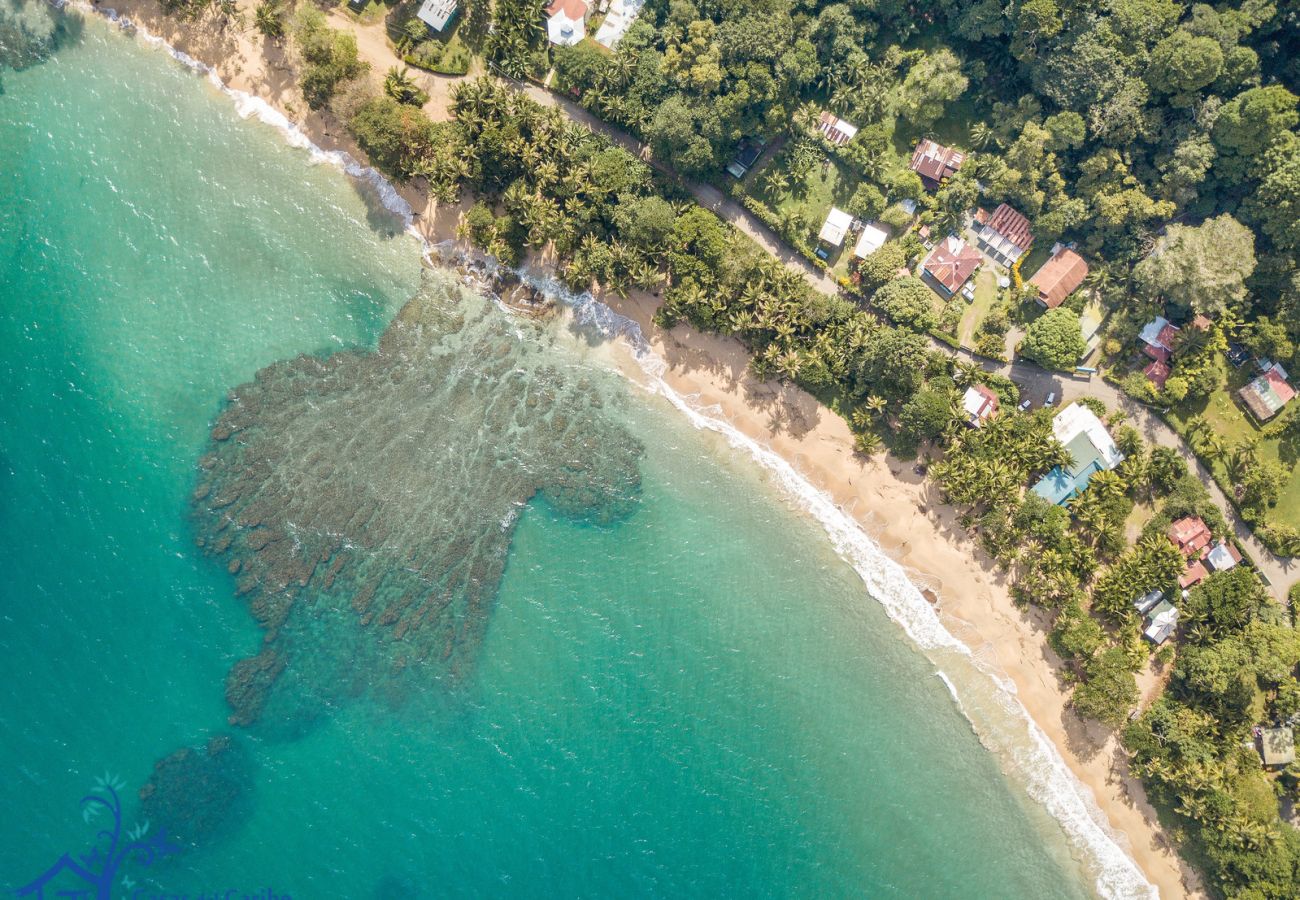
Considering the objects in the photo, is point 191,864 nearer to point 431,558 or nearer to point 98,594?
point 98,594

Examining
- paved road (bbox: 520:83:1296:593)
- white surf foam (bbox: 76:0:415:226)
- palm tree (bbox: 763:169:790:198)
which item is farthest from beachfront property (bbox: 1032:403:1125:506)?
white surf foam (bbox: 76:0:415:226)

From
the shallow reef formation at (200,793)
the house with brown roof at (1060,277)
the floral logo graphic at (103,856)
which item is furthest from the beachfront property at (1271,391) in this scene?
the floral logo graphic at (103,856)

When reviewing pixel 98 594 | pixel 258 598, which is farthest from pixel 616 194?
pixel 98 594

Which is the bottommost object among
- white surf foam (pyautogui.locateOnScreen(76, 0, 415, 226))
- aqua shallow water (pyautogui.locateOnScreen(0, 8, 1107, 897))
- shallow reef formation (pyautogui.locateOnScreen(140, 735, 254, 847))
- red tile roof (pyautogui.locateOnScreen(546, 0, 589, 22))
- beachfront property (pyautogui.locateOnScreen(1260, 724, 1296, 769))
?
shallow reef formation (pyautogui.locateOnScreen(140, 735, 254, 847))

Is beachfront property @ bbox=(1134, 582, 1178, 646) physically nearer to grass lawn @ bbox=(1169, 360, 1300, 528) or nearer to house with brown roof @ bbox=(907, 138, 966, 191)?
grass lawn @ bbox=(1169, 360, 1300, 528)

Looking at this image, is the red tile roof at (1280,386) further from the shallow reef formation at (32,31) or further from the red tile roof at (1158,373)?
the shallow reef formation at (32,31)

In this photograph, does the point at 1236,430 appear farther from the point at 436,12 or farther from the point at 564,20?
the point at 436,12
